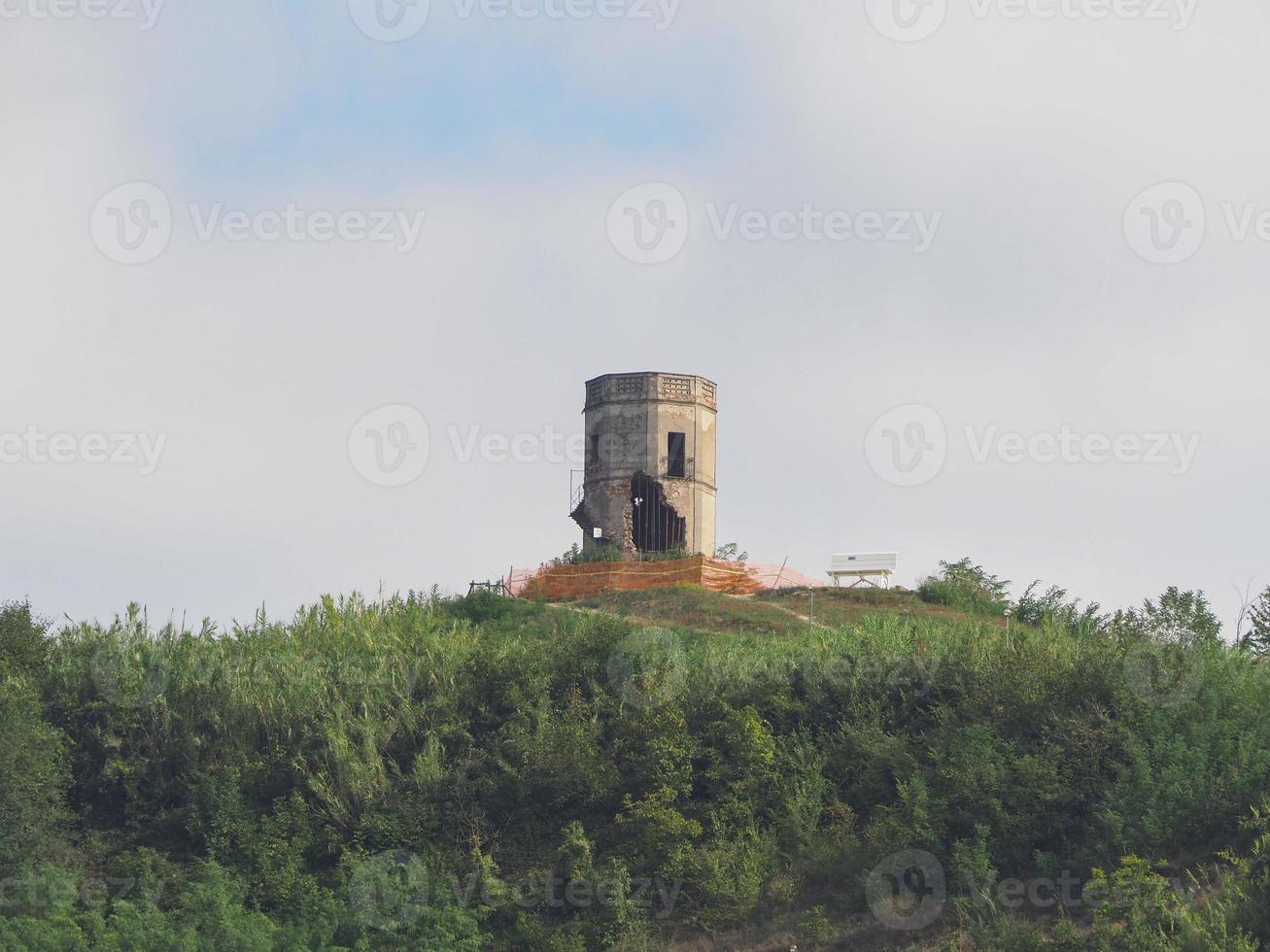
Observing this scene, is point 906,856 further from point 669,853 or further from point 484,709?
point 484,709

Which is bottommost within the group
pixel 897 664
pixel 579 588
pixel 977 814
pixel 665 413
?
pixel 977 814

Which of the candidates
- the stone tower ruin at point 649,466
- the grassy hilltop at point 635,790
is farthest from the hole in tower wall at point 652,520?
the grassy hilltop at point 635,790

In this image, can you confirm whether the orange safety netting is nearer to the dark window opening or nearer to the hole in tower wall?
the hole in tower wall

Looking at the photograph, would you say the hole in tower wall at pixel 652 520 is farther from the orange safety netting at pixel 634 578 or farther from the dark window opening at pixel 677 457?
the orange safety netting at pixel 634 578

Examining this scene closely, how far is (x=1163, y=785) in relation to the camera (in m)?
25.4

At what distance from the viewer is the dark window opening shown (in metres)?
50.2

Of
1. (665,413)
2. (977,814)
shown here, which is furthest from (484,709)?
(665,413)

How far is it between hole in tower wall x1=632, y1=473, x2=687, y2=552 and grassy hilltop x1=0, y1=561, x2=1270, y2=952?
1561cm

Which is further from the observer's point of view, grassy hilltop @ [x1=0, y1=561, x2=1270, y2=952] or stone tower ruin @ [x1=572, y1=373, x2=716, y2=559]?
stone tower ruin @ [x1=572, y1=373, x2=716, y2=559]

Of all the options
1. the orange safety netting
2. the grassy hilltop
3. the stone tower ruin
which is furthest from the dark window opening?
the grassy hilltop

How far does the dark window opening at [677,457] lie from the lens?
50156 mm

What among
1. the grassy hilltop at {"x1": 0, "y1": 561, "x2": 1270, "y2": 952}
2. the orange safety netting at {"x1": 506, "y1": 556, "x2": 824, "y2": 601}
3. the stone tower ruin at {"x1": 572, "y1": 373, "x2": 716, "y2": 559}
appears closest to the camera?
the grassy hilltop at {"x1": 0, "y1": 561, "x2": 1270, "y2": 952}

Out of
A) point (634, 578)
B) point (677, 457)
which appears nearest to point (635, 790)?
point (634, 578)

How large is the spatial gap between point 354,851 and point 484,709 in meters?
3.95
